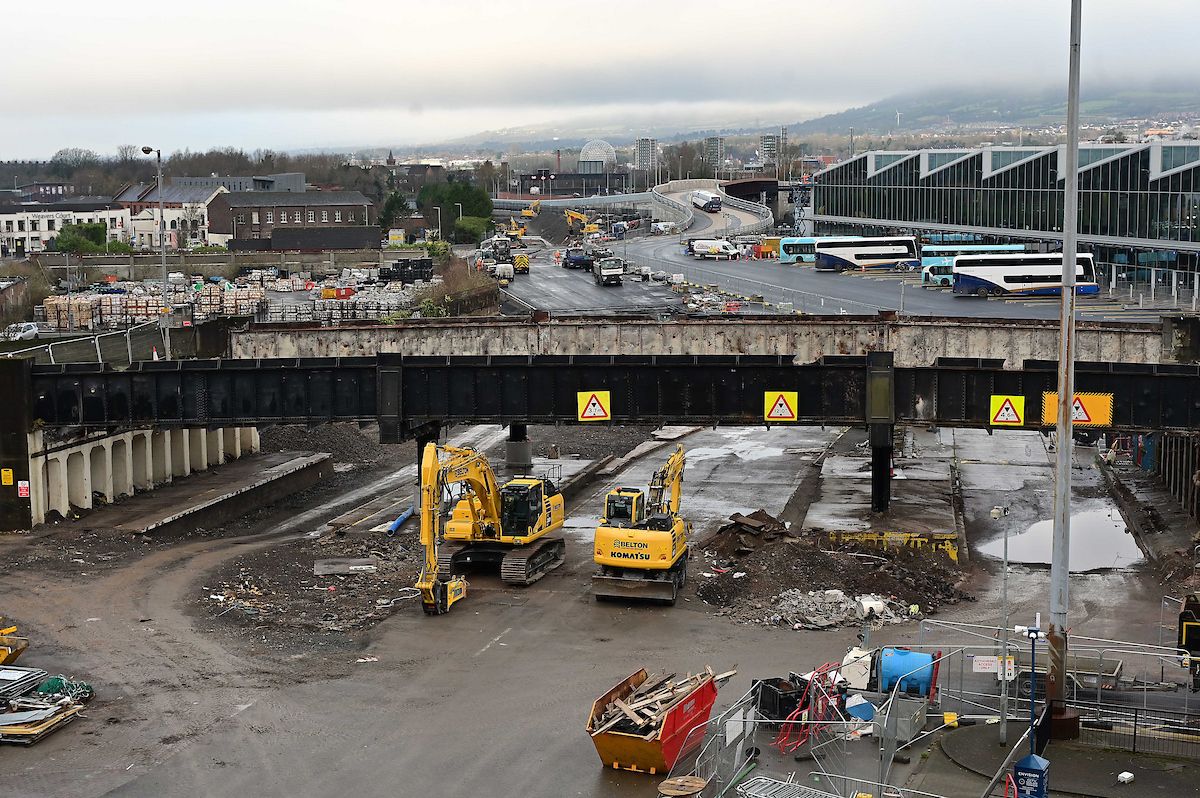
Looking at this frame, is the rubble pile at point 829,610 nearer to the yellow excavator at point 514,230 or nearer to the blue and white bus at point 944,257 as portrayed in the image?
the blue and white bus at point 944,257

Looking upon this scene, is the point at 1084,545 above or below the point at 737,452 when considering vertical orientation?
below

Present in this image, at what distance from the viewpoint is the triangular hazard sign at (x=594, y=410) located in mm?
42750

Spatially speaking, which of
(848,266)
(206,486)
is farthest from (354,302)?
(848,266)

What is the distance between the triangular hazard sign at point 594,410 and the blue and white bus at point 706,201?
5684 inches

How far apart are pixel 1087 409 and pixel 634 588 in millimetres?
15575

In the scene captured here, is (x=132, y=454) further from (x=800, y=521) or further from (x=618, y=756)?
(x=618, y=756)

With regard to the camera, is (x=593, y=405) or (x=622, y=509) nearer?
(x=622, y=509)

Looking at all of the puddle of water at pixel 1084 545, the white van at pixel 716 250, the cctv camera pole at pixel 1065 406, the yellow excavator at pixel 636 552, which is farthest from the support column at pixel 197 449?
the white van at pixel 716 250

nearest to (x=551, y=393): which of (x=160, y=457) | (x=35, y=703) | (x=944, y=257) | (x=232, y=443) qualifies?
(x=160, y=457)

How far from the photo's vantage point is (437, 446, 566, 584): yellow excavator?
119ft

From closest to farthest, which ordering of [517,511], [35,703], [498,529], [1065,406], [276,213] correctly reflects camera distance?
[1065,406] < [35,703] < [498,529] < [517,511] < [276,213]

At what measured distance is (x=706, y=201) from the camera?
611 ft

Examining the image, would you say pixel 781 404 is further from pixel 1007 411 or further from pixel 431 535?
pixel 431 535

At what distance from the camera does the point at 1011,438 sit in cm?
6084
